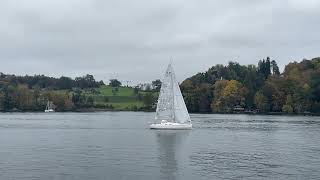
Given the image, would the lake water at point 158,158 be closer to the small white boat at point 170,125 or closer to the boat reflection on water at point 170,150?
the boat reflection on water at point 170,150

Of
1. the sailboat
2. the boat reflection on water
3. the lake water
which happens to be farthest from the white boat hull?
the lake water

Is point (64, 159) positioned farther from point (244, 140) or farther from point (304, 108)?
point (304, 108)

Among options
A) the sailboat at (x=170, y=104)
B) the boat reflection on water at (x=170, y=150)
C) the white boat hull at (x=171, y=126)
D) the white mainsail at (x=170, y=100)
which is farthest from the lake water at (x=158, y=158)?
the white mainsail at (x=170, y=100)

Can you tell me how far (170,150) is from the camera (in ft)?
213

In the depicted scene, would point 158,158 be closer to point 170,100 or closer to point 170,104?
point 170,100

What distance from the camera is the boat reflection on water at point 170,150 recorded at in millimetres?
46947

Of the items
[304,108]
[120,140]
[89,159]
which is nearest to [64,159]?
[89,159]

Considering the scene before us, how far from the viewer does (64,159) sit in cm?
5412

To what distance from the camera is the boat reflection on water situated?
154 feet

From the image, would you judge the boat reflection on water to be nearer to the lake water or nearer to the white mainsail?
the lake water

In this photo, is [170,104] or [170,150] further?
[170,104]

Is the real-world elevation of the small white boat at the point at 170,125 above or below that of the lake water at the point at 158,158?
above

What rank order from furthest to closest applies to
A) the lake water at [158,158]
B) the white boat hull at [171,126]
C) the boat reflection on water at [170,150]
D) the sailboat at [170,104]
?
the sailboat at [170,104], the white boat hull at [171,126], the boat reflection on water at [170,150], the lake water at [158,158]

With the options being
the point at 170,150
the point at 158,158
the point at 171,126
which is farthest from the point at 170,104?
the point at 158,158
